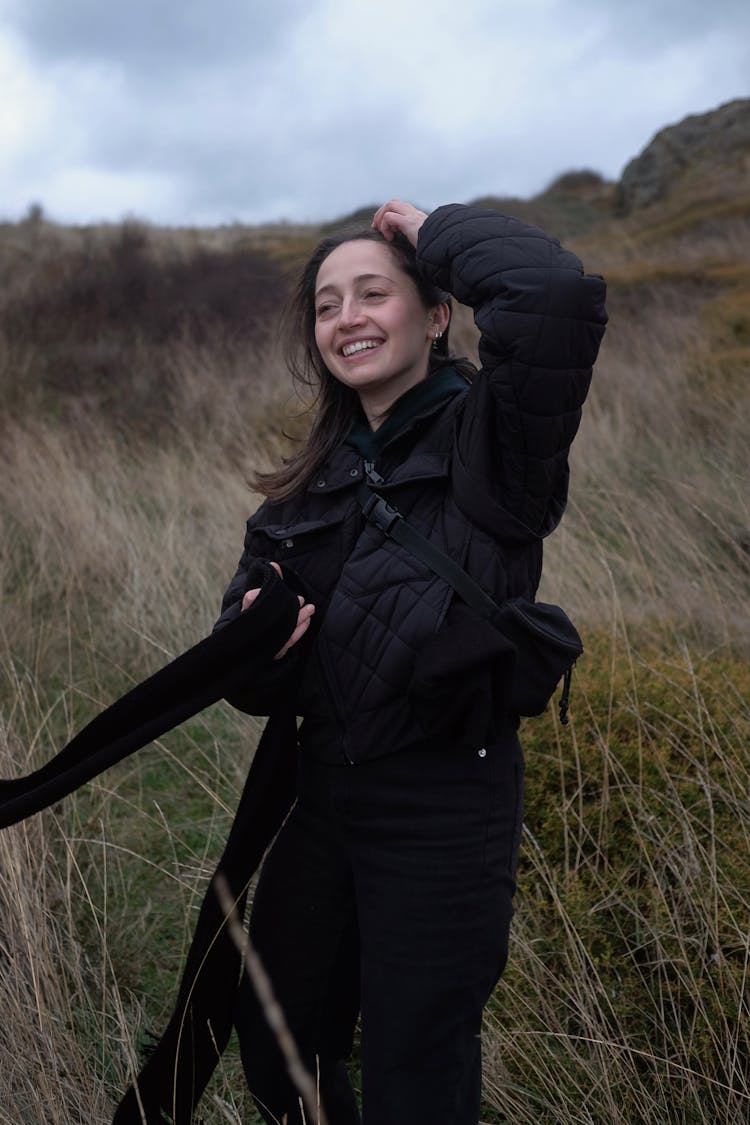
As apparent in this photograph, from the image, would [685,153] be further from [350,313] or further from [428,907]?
[428,907]

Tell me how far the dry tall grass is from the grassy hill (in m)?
0.01

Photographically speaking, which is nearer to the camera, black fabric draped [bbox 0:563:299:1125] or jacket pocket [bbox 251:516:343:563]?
black fabric draped [bbox 0:563:299:1125]

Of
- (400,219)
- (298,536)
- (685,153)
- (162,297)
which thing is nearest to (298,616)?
(298,536)

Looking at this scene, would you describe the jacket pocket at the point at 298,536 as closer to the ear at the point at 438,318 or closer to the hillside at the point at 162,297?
the ear at the point at 438,318

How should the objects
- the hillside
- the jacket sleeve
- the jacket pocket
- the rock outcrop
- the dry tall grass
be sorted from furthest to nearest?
1. the rock outcrop
2. the hillside
3. the dry tall grass
4. the jacket pocket
5. the jacket sleeve

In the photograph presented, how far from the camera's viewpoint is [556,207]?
27.1m

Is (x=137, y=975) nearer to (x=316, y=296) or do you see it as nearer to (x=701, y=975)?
(x=701, y=975)

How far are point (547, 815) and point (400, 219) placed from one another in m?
1.63

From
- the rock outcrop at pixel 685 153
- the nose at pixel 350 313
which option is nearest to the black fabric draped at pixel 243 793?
the nose at pixel 350 313

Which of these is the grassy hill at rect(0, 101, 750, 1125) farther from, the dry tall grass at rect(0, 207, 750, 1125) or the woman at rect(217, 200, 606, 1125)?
the woman at rect(217, 200, 606, 1125)

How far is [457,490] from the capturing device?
154 centimetres

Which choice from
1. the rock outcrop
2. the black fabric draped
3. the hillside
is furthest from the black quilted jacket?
the rock outcrop

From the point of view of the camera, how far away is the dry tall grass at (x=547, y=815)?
1989 mm

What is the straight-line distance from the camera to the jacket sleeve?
56.9 inches
